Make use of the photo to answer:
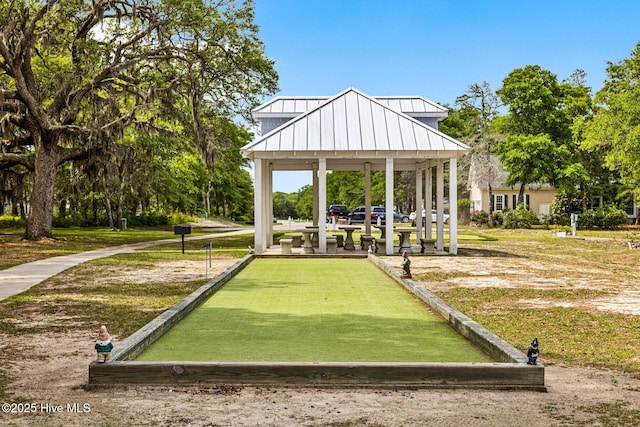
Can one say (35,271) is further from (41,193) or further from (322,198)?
(41,193)

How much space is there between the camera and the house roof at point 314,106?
1073 inches

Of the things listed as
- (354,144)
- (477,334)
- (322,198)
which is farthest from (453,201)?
(477,334)

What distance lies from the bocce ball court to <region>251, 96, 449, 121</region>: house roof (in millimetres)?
14478

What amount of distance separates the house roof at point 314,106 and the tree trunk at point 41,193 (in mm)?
8709

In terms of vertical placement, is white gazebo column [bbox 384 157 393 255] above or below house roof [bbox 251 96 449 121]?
below

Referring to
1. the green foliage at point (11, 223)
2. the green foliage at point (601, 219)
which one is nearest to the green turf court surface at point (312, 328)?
the green foliage at point (11, 223)

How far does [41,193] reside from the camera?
28.3 m

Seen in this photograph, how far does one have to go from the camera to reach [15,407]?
18.5ft

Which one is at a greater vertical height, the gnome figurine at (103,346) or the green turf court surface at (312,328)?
the gnome figurine at (103,346)

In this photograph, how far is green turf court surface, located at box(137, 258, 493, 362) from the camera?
287 inches

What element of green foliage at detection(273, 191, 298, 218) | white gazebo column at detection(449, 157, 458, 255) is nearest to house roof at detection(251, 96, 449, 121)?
white gazebo column at detection(449, 157, 458, 255)

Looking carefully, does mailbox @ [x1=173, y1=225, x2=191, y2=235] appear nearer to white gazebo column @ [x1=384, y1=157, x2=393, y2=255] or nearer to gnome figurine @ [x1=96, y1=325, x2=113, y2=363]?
white gazebo column @ [x1=384, y1=157, x2=393, y2=255]

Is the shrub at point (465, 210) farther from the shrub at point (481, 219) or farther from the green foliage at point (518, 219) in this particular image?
the green foliage at point (518, 219)

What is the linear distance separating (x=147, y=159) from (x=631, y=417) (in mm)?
28224
